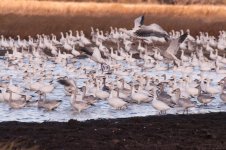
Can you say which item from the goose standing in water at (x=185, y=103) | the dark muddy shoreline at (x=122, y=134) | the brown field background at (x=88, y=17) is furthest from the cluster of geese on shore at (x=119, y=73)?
the brown field background at (x=88, y=17)

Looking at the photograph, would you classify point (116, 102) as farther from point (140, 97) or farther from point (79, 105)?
point (140, 97)

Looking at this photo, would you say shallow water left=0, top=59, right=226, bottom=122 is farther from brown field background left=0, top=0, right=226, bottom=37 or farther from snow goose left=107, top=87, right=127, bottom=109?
brown field background left=0, top=0, right=226, bottom=37

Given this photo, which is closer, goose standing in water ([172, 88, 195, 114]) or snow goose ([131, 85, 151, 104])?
goose standing in water ([172, 88, 195, 114])

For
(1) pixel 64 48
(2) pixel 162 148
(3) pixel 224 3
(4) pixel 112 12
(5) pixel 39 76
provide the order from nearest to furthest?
(2) pixel 162 148 < (5) pixel 39 76 < (1) pixel 64 48 < (4) pixel 112 12 < (3) pixel 224 3

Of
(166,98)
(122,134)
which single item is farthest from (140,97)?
(122,134)

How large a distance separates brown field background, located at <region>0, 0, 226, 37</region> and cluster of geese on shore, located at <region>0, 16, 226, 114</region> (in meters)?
3.29

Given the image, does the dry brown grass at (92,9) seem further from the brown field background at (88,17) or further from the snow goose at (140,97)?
the snow goose at (140,97)

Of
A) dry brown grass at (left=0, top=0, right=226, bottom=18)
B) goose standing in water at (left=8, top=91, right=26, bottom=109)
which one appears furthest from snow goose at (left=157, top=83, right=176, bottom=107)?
dry brown grass at (left=0, top=0, right=226, bottom=18)

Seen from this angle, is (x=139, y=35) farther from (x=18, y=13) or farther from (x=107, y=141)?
(x=18, y=13)

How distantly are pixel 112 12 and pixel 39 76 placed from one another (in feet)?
64.7

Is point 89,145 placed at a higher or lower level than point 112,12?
lower

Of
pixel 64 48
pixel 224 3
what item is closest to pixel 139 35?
pixel 64 48

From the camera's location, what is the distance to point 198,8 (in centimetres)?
4884

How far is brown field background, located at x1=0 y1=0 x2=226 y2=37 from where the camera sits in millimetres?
40062
